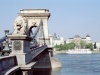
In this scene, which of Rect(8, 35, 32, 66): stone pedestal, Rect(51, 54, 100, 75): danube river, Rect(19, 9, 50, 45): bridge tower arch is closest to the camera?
Rect(8, 35, 32, 66): stone pedestal

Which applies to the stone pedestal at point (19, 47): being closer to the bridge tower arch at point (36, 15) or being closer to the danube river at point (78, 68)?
the danube river at point (78, 68)

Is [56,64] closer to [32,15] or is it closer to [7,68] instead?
[32,15]

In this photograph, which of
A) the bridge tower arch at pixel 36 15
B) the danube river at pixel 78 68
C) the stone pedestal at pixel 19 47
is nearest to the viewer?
the stone pedestal at pixel 19 47

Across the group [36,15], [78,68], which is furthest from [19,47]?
[36,15]

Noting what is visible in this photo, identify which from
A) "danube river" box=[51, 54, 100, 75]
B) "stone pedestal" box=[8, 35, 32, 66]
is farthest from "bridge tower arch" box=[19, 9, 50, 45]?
"stone pedestal" box=[8, 35, 32, 66]

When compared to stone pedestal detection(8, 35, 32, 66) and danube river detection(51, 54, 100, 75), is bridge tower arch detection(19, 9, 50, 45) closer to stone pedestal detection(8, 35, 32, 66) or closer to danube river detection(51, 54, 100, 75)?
danube river detection(51, 54, 100, 75)

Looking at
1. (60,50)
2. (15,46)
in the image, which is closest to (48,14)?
(15,46)

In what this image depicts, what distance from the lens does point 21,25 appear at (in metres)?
13.2

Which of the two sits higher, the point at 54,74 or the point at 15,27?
the point at 15,27

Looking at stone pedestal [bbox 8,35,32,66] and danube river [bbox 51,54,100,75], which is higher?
stone pedestal [bbox 8,35,32,66]

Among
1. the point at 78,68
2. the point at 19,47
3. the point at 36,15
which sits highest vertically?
the point at 36,15

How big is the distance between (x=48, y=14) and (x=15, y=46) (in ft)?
135

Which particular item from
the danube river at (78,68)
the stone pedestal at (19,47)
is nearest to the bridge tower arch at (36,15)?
the danube river at (78,68)

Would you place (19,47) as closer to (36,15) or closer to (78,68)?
(78,68)
